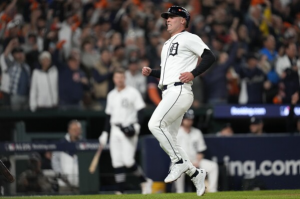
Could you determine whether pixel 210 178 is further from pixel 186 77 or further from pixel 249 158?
pixel 186 77

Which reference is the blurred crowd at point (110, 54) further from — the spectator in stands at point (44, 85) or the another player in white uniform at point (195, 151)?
the another player in white uniform at point (195, 151)

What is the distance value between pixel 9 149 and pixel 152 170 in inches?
98.4

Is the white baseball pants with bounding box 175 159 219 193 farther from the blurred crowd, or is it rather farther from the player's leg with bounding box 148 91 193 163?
the player's leg with bounding box 148 91 193 163

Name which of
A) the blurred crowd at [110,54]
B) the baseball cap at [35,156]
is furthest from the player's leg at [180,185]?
the blurred crowd at [110,54]

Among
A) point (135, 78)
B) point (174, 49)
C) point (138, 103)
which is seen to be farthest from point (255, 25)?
point (174, 49)

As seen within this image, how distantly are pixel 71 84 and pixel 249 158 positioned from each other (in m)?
4.22

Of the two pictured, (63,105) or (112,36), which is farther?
(112,36)

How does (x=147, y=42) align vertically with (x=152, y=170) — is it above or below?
above

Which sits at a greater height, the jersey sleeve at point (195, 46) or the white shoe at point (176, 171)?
the jersey sleeve at point (195, 46)

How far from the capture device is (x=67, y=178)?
12547mm

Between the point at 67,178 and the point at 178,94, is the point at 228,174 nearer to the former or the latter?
the point at 67,178

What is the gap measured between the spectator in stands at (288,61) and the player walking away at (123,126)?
12.5 ft

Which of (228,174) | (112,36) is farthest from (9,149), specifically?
(112,36)

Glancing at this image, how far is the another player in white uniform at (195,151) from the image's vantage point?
1252 centimetres
